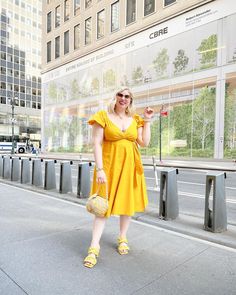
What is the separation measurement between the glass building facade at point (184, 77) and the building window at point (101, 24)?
2019 mm

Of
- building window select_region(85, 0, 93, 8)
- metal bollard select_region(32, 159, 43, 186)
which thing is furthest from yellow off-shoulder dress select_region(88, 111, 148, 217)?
building window select_region(85, 0, 93, 8)

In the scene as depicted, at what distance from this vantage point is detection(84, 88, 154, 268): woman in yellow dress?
3.26 m

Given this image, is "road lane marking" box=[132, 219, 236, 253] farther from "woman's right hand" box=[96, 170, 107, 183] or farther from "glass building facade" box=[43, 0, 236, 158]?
"glass building facade" box=[43, 0, 236, 158]

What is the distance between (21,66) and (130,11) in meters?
49.5

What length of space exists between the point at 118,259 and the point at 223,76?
1798cm

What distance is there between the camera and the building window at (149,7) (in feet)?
77.6

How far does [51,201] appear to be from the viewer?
6.59 metres

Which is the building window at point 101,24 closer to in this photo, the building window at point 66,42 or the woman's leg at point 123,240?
the building window at point 66,42

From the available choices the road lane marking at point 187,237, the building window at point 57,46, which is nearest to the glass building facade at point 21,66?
the building window at point 57,46

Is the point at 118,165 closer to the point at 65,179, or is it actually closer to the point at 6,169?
the point at 65,179

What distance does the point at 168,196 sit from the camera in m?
5.04

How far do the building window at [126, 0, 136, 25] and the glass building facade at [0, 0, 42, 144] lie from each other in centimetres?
4434

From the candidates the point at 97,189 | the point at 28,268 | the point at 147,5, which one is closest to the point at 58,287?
the point at 28,268

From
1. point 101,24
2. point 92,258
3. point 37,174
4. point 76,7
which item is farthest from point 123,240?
point 76,7
